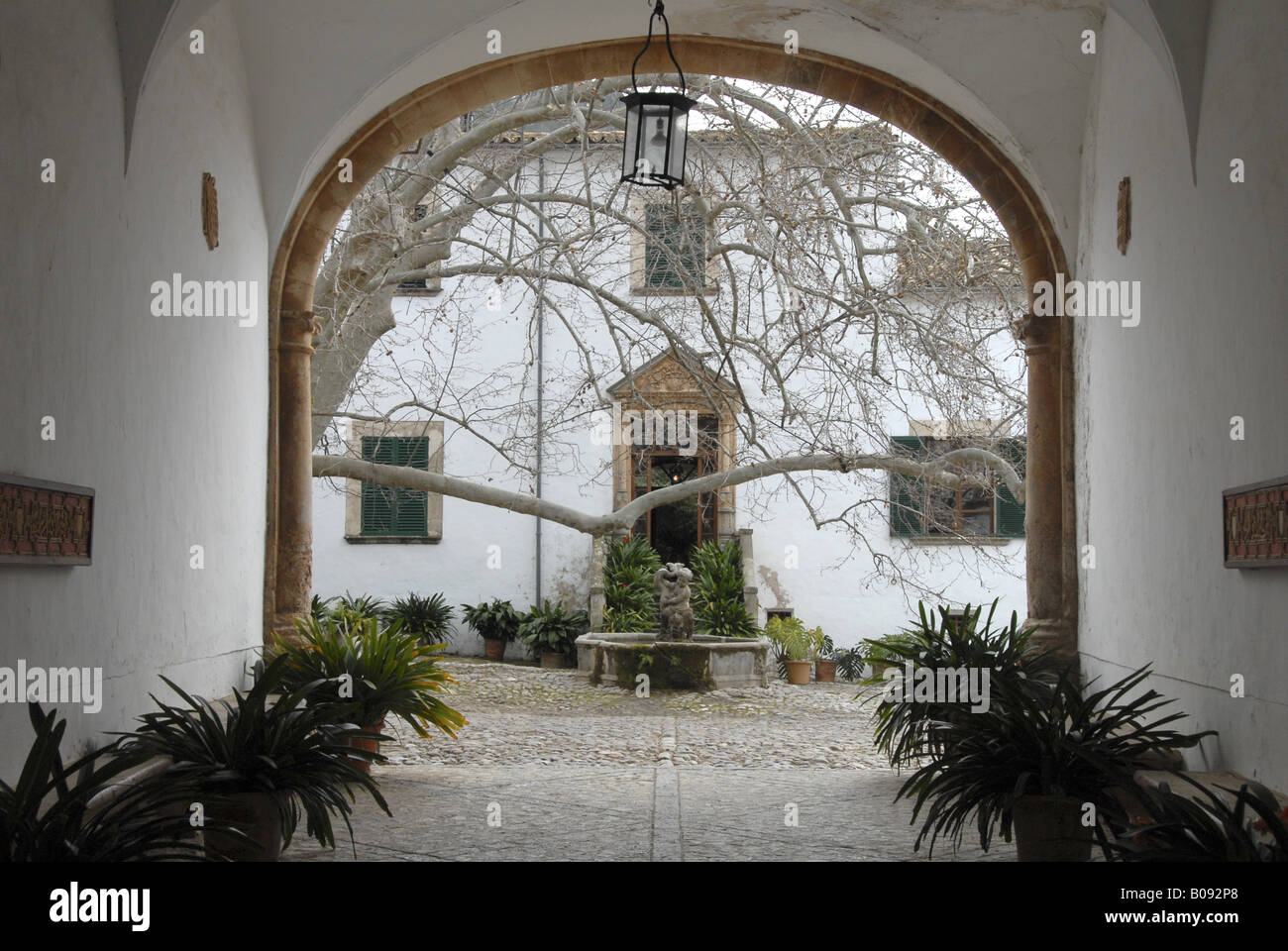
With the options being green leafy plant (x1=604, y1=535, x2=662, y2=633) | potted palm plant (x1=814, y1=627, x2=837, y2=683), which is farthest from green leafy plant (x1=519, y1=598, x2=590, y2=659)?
potted palm plant (x1=814, y1=627, x2=837, y2=683)

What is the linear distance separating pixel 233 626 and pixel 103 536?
1785mm

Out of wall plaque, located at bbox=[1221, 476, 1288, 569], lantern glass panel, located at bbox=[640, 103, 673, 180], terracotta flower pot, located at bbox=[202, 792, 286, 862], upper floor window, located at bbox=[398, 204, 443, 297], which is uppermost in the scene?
upper floor window, located at bbox=[398, 204, 443, 297]

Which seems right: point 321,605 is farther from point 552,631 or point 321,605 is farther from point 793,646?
point 793,646

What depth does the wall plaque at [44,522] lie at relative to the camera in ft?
12.3

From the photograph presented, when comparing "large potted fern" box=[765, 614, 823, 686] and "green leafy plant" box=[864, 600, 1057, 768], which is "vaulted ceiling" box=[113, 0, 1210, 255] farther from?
"large potted fern" box=[765, 614, 823, 686]

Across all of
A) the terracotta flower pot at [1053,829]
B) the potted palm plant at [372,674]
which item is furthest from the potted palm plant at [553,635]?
the terracotta flower pot at [1053,829]

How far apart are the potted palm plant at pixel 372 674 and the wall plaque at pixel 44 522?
1.95 metres

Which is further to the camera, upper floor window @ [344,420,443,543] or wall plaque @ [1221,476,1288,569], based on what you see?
upper floor window @ [344,420,443,543]

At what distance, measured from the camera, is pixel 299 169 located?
671 cm

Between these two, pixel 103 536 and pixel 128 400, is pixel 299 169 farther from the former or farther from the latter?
pixel 103 536

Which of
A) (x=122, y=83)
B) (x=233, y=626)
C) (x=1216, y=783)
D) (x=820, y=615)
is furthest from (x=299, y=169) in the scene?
(x=820, y=615)

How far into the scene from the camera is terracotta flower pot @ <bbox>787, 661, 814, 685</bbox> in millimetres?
13742

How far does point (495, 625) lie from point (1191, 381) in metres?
11.3

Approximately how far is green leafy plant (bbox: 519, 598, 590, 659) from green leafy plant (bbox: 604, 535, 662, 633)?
0.50m
